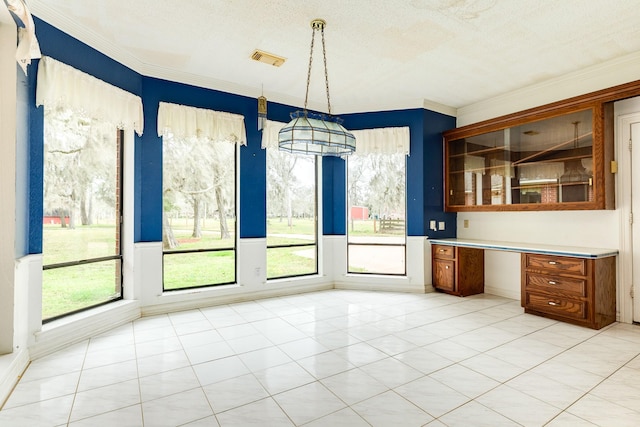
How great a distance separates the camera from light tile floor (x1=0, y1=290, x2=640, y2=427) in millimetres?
1986

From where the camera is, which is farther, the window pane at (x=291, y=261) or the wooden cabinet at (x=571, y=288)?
the window pane at (x=291, y=261)

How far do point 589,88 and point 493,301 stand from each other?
279cm

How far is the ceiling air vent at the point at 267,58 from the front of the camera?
138 inches

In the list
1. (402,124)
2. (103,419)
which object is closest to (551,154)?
(402,124)

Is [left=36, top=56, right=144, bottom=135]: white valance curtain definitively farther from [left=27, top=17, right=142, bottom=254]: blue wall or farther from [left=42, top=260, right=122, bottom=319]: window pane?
[left=42, top=260, right=122, bottom=319]: window pane

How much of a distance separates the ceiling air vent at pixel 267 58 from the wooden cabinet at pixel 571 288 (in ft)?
11.7

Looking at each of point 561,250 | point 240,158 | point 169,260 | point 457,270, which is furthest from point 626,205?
point 169,260

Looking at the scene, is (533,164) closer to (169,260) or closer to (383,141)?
(383,141)

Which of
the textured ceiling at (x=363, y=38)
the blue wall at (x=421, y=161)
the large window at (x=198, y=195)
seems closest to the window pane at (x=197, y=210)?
the large window at (x=198, y=195)

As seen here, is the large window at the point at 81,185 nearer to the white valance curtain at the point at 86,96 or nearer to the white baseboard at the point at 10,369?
the white valance curtain at the point at 86,96

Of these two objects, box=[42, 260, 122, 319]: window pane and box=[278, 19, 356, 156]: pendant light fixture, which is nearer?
box=[278, 19, 356, 156]: pendant light fixture

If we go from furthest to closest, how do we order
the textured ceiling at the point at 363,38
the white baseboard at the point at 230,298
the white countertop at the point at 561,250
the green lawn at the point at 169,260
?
1. the white baseboard at the point at 230,298
2. the white countertop at the point at 561,250
3. the green lawn at the point at 169,260
4. the textured ceiling at the point at 363,38

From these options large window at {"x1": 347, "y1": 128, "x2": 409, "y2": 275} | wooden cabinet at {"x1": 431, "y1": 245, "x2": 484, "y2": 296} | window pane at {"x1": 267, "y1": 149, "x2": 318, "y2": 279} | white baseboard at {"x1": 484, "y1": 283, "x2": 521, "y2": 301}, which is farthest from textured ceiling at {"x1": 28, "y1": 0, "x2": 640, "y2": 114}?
white baseboard at {"x1": 484, "y1": 283, "x2": 521, "y2": 301}

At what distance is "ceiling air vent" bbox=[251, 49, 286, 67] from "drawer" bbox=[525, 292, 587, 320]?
387cm
